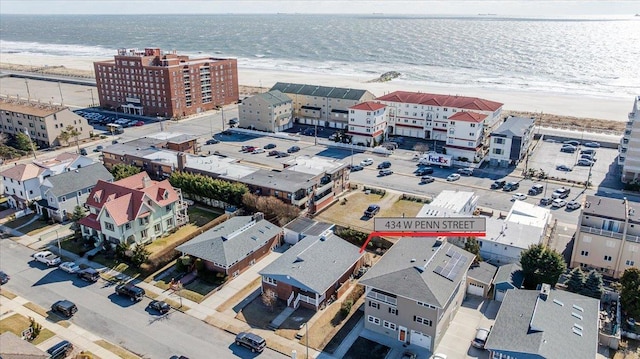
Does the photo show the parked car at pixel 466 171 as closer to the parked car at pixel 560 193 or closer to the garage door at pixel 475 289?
the parked car at pixel 560 193

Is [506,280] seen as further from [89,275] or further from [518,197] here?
[89,275]

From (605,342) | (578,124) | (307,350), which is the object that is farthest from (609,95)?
(307,350)

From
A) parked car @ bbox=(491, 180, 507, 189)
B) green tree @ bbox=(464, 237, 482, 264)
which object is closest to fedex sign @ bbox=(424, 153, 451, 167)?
parked car @ bbox=(491, 180, 507, 189)

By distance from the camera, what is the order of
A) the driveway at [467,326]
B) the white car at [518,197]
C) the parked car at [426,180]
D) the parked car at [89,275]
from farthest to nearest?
1. the parked car at [426,180]
2. the white car at [518,197]
3. the parked car at [89,275]
4. the driveway at [467,326]

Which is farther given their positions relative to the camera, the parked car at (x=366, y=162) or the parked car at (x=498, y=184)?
the parked car at (x=366, y=162)

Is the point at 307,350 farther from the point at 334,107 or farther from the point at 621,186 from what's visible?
the point at 334,107

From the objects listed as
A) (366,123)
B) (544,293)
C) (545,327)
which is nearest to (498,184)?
(366,123)

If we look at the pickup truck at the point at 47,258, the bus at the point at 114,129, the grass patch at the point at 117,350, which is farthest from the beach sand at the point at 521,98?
the grass patch at the point at 117,350
